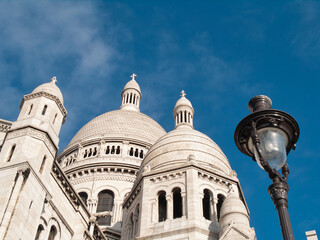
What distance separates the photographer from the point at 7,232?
14.7 m

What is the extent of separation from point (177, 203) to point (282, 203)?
1995cm

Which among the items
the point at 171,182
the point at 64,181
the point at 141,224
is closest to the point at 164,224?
the point at 141,224

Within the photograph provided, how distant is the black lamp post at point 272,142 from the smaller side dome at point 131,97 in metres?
43.5

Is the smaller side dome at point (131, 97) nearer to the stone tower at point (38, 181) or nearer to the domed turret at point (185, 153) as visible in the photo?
the domed turret at point (185, 153)

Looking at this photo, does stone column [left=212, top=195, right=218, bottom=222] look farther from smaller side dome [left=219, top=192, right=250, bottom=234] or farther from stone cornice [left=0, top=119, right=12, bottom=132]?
stone cornice [left=0, top=119, right=12, bottom=132]

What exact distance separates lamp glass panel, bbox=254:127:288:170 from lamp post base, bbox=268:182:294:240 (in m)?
0.32

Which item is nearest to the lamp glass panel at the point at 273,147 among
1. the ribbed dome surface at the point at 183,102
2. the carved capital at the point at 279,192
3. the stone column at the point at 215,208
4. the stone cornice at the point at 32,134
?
the carved capital at the point at 279,192

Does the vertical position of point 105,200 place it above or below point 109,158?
below

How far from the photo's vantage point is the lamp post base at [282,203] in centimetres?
688

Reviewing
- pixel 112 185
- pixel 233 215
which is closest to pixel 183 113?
pixel 112 185

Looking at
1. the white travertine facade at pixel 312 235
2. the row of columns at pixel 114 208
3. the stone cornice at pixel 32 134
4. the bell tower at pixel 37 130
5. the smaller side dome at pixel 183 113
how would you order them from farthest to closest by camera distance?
the smaller side dome at pixel 183 113, the row of columns at pixel 114 208, the white travertine facade at pixel 312 235, the stone cornice at pixel 32 134, the bell tower at pixel 37 130

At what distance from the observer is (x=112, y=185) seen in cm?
3881

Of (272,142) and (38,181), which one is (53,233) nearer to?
(38,181)

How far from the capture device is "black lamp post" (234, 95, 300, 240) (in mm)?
7383
